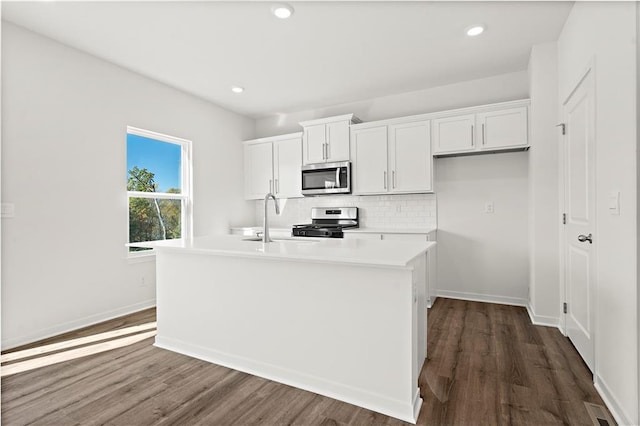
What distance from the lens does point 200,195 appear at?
451 centimetres

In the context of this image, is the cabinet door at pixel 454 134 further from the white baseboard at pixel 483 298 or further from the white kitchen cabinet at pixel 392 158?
the white baseboard at pixel 483 298

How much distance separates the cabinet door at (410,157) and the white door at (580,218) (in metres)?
1.34

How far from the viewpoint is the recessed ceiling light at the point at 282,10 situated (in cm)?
246

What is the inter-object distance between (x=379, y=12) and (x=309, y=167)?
2.33 meters

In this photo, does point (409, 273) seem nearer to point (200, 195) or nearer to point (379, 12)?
point (379, 12)

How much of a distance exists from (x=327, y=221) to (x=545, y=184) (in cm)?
267

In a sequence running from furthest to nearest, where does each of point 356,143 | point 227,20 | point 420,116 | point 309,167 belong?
point 309,167 < point 356,143 < point 420,116 < point 227,20

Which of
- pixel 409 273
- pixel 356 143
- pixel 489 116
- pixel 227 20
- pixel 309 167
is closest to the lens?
pixel 409 273

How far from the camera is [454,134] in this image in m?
3.74

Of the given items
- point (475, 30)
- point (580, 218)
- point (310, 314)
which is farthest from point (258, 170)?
point (580, 218)

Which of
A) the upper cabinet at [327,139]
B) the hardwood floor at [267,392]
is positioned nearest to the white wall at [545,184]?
the hardwood floor at [267,392]

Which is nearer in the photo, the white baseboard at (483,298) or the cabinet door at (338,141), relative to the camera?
the white baseboard at (483,298)

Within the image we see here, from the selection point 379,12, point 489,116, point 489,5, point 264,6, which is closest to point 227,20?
point 264,6

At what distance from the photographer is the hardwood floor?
1.76 meters
